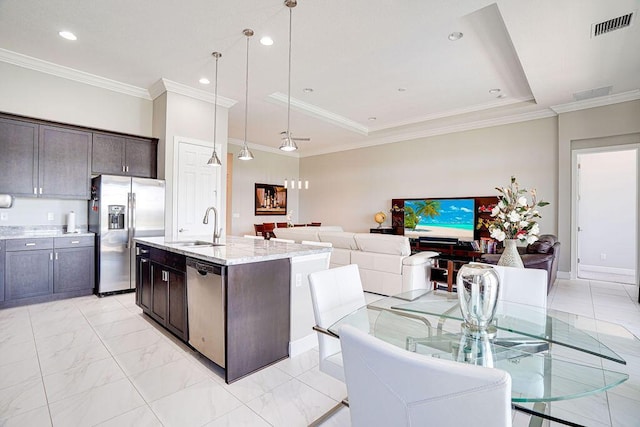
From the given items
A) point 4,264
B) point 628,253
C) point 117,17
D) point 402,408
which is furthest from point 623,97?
point 4,264

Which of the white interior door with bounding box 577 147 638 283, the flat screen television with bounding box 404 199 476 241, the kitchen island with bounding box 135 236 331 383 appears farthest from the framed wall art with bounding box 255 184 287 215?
the white interior door with bounding box 577 147 638 283

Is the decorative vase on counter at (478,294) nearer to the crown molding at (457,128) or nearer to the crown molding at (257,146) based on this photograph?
the crown molding at (457,128)

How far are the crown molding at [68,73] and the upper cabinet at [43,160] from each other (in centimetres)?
82

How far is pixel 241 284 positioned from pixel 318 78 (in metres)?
3.58

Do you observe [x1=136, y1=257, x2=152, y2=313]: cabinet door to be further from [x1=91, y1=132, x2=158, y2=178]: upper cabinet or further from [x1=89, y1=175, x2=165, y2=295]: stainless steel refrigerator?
[x1=91, y1=132, x2=158, y2=178]: upper cabinet

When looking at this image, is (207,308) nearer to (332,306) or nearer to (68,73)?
(332,306)

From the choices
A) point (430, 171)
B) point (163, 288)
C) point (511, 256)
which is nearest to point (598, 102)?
point (430, 171)

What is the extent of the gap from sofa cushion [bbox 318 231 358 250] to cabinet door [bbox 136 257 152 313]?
2462 mm

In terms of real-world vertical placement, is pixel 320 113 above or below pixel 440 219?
above

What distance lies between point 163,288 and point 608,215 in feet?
27.7

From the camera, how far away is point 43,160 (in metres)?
4.11

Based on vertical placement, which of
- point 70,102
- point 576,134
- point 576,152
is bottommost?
point 576,152

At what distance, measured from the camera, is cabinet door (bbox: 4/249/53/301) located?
3.78 metres

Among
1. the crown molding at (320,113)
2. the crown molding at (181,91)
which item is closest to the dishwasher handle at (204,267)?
the crown molding at (181,91)
